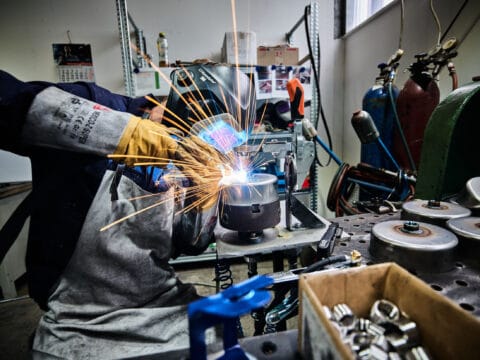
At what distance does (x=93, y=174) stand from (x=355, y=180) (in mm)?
1857

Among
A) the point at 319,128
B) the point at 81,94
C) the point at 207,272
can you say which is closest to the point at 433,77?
the point at 319,128

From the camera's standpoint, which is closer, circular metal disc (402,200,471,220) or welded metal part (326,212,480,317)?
welded metal part (326,212,480,317)

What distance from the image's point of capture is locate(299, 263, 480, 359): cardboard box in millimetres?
341

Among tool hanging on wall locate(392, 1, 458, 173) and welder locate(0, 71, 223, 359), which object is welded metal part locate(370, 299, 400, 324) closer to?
welder locate(0, 71, 223, 359)

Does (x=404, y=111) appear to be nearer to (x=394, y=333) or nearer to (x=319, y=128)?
(x=319, y=128)

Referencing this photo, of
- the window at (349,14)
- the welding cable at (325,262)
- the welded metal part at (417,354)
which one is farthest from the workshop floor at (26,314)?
the window at (349,14)

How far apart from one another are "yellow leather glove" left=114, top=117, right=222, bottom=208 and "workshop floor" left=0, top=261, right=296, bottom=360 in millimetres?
1372

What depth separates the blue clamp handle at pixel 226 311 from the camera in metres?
0.34

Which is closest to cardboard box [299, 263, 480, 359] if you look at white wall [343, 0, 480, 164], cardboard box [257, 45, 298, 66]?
white wall [343, 0, 480, 164]

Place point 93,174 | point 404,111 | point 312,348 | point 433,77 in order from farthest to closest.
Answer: point 404,111 < point 433,77 < point 93,174 < point 312,348

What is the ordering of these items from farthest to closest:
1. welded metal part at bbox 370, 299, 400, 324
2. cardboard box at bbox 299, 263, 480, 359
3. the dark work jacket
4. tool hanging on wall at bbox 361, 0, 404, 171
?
tool hanging on wall at bbox 361, 0, 404, 171
the dark work jacket
welded metal part at bbox 370, 299, 400, 324
cardboard box at bbox 299, 263, 480, 359

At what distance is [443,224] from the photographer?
815 mm

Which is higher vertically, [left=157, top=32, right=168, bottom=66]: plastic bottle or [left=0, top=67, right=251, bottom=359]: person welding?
[left=157, top=32, right=168, bottom=66]: plastic bottle

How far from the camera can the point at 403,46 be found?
2.40 m
